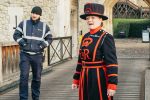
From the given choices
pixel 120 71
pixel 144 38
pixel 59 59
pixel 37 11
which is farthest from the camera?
pixel 144 38

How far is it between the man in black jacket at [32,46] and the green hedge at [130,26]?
36.0 meters

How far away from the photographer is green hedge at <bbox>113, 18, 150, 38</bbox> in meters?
43.7

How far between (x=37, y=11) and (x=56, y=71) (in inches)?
242

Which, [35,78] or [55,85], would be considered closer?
[35,78]

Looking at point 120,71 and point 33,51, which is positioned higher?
point 33,51

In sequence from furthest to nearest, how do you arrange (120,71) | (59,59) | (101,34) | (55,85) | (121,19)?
(121,19), (59,59), (120,71), (55,85), (101,34)

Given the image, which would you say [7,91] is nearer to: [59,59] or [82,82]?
[82,82]

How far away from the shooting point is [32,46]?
24.1 feet

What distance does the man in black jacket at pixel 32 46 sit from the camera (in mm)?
7305

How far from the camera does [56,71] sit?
13320 millimetres

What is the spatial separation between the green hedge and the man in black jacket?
36006mm

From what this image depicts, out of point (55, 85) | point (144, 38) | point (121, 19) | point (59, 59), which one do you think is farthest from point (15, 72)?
point (121, 19)

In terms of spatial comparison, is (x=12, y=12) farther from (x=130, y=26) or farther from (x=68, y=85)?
(x=130, y=26)

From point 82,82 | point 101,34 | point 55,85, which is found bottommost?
point 55,85
